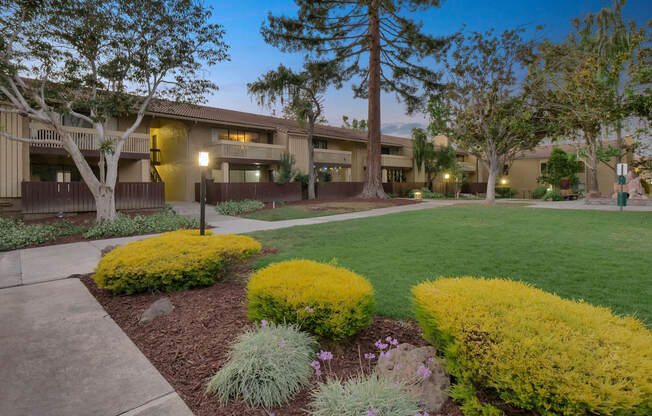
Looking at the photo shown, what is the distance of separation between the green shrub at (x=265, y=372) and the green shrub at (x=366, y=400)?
0.93 feet

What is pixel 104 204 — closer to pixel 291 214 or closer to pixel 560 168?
pixel 291 214

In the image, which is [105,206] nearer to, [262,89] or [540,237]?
[262,89]

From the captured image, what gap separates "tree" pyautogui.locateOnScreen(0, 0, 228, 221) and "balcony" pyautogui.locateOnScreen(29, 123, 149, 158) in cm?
256

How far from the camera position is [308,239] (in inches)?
346

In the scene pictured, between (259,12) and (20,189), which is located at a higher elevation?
(259,12)

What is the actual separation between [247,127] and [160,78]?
33.5 feet

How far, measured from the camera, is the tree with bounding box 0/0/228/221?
10.4m

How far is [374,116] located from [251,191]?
31.2 feet

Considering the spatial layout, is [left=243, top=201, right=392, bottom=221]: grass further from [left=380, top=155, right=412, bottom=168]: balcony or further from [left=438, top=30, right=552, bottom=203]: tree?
[left=380, top=155, right=412, bottom=168]: balcony

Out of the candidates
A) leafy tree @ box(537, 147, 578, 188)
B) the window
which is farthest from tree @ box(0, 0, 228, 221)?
leafy tree @ box(537, 147, 578, 188)

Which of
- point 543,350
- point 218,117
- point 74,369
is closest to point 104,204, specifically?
point 74,369

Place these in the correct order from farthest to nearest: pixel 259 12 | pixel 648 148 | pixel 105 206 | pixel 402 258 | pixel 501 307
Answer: pixel 259 12 → pixel 648 148 → pixel 105 206 → pixel 402 258 → pixel 501 307

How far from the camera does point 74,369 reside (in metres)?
2.80

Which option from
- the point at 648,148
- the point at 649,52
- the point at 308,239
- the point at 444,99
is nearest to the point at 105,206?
the point at 308,239
